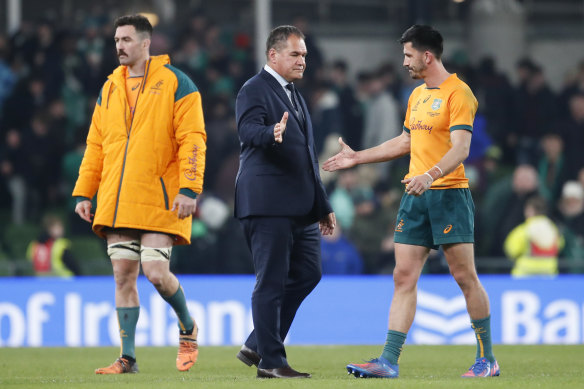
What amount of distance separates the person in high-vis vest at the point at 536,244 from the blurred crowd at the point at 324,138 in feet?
1.36

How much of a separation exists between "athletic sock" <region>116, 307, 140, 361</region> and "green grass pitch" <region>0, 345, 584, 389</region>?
0.61ft

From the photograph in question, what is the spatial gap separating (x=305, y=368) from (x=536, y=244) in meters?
5.69

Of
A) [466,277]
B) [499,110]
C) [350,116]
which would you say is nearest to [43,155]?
[350,116]

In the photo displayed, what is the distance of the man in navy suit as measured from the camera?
675 cm

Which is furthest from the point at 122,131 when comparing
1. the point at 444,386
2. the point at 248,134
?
the point at 444,386

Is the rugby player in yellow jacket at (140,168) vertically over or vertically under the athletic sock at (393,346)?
over

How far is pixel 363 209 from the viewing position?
47.7 ft

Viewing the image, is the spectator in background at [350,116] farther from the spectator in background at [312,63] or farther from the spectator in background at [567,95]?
the spectator in background at [567,95]

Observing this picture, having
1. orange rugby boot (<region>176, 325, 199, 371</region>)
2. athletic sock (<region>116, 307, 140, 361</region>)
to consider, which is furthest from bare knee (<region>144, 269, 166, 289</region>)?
orange rugby boot (<region>176, 325, 199, 371</region>)

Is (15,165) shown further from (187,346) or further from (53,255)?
(187,346)

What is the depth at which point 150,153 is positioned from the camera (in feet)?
24.3

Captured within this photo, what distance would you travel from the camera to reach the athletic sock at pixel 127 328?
7.50m

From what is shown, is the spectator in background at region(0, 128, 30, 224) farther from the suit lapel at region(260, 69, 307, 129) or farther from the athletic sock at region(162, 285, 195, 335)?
the suit lapel at region(260, 69, 307, 129)

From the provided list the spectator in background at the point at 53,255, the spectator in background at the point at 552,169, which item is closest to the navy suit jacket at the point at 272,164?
the spectator in background at the point at 53,255
